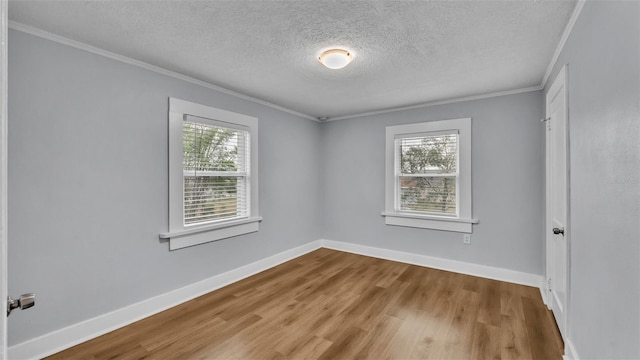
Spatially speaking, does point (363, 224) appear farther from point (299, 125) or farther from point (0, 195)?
point (0, 195)

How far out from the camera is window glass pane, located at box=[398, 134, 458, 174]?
3.83 metres

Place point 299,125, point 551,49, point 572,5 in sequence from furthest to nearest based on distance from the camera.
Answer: point 299,125, point 551,49, point 572,5

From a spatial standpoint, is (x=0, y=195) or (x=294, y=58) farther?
(x=294, y=58)

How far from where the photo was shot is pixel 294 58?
2.47 metres

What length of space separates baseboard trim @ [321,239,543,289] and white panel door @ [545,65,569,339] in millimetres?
595

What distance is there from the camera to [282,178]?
4.19m

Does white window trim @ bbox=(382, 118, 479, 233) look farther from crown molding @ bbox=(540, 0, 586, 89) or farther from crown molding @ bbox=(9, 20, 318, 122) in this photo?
crown molding @ bbox=(9, 20, 318, 122)

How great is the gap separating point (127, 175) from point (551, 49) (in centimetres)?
378

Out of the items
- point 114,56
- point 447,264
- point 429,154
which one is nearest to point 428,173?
point 429,154

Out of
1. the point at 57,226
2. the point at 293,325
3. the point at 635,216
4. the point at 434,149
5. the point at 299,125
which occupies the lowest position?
the point at 293,325

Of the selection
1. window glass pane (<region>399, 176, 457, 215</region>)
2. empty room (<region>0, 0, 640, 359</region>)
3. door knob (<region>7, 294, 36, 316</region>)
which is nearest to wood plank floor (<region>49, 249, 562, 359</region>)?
empty room (<region>0, 0, 640, 359</region>)

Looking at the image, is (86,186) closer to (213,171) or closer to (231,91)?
(213,171)

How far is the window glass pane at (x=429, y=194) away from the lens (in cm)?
385

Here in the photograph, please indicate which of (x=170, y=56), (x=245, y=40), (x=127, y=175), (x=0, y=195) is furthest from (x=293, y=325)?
(x=170, y=56)
